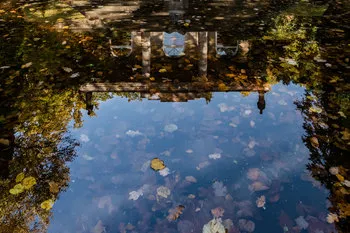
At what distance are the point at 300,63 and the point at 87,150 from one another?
498 cm

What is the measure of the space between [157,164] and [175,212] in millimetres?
902

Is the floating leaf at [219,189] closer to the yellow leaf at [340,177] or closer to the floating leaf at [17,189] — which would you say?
the yellow leaf at [340,177]

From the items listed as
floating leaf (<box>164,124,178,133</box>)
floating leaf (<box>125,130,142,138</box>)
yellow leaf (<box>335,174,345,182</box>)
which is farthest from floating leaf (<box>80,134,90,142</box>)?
→ yellow leaf (<box>335,174,345,182</box>)

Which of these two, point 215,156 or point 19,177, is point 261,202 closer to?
point 215,156

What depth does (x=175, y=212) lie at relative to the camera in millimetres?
3295

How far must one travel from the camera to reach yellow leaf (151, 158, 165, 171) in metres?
3.95

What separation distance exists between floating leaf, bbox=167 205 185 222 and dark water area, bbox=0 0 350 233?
0.01 metres

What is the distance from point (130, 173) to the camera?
3.91m

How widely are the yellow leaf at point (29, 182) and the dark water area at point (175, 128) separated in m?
0.02

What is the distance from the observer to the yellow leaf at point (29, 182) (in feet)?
11.9

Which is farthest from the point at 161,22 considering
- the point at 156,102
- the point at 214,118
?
the point at 214,118

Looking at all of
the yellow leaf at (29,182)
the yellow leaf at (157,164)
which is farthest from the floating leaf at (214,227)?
the yellow leaf at (29,182)

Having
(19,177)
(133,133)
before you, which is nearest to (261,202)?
(133,133)

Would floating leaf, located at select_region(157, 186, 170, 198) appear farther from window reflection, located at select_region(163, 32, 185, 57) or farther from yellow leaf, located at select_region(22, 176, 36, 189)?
window reflection, located at select_region(163, 32, 185, 57)
